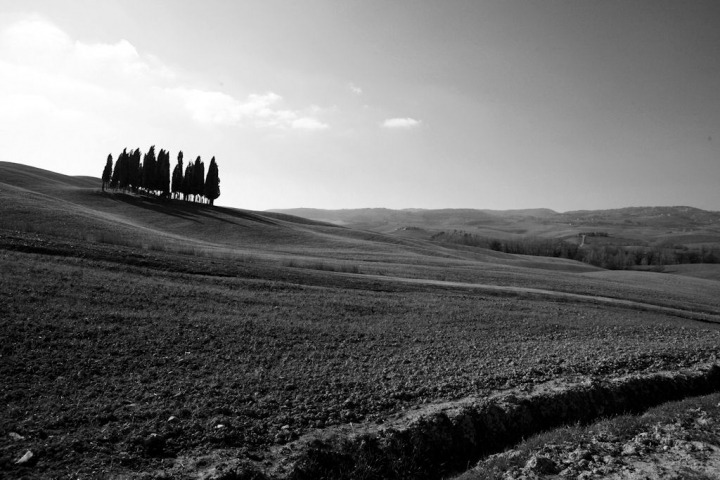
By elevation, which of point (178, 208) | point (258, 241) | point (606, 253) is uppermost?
point (178, 208)

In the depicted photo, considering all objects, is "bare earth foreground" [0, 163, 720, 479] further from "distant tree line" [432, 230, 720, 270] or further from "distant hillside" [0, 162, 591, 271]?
"distant tree line" [432, 230, 720, 270]

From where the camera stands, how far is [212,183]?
96188 millimetres

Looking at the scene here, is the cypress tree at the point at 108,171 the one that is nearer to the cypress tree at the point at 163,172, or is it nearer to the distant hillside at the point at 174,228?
the distant hillside at the point at 174,228

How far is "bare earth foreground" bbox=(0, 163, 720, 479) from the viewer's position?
23.3 feet

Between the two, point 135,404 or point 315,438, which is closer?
point 315,438

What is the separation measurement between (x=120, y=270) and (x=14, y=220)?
3087 cm

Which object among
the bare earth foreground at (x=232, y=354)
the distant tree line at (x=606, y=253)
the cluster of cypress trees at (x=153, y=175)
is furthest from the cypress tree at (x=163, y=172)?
the distant tree line at (x=606, y=253)

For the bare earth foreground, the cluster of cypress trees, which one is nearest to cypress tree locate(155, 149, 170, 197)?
Answer: the cluster of cypress trees

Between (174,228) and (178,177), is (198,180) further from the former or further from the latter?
(174,228)

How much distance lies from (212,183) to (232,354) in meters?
90.9

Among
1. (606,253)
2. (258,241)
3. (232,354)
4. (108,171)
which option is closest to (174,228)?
(258,241)

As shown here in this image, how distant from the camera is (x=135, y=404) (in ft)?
26.6

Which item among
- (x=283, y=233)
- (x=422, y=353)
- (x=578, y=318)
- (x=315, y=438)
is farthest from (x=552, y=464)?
(x=283, y=233)

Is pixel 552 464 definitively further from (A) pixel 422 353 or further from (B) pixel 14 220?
(B) pixel 14 220
